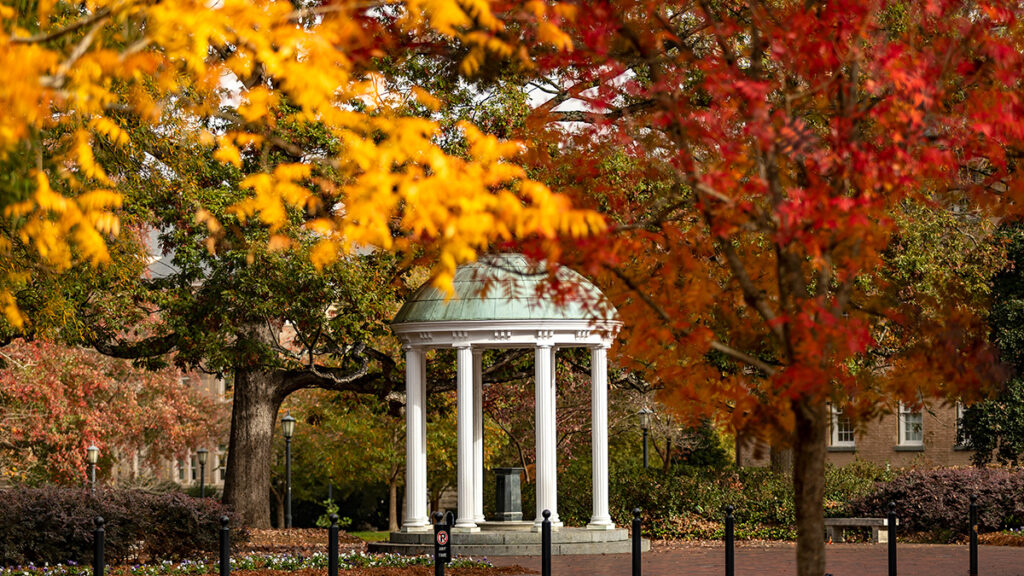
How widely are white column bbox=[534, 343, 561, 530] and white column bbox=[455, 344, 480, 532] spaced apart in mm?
1144

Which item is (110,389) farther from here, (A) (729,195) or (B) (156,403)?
(A) (729,195)

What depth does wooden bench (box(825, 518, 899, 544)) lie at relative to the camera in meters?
25.2

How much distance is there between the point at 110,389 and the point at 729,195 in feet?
120

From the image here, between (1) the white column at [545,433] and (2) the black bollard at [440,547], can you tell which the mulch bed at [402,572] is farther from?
(1) the white column at [545,433]

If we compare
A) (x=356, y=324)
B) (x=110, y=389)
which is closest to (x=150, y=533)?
(x=356, y=324)

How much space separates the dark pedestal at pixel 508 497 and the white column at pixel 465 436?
Answer: 2.18 metres

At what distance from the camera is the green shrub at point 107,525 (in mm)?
18328

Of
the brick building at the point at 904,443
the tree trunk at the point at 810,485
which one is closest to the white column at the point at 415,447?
the tree trunk at the point at 810,485

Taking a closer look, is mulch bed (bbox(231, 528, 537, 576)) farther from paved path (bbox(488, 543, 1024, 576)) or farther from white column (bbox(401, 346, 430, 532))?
white column (bbox(401, 346, 430, 532))

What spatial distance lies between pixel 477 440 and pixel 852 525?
7.83 meters

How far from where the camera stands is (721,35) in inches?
372

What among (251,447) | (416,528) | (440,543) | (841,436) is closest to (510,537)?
(416,528)

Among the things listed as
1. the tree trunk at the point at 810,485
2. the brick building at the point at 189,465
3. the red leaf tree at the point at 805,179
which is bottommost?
the brick building at the point at 189,465

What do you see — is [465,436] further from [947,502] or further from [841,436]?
[841,436]
